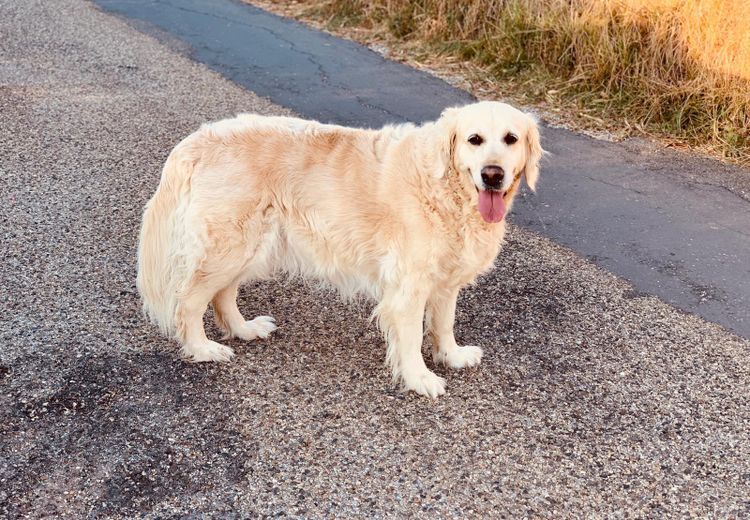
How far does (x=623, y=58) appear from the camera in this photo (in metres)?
7.68

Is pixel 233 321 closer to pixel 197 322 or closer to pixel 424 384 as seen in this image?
pixel 197 322

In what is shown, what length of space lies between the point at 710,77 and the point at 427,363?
15.4 feet

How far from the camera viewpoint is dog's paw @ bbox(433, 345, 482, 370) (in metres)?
3.99

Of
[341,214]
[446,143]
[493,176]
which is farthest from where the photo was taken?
[341,214]

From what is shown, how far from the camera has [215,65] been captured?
9195 millimetres

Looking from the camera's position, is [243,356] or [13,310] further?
[13,310]

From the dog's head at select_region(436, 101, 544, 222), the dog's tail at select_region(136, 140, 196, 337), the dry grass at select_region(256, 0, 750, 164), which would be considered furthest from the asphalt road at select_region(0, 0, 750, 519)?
the dry grass at select_region(256, 0, 750, 164)

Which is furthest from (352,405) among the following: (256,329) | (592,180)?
(592,180)

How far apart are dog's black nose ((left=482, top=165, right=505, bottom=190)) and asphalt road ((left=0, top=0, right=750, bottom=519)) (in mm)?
1035

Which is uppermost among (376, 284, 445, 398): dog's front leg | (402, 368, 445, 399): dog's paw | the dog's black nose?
the dog's black nose

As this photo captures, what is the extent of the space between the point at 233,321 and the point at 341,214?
3.03 feet

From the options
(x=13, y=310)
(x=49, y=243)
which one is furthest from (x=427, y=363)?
(x=49, y=243)

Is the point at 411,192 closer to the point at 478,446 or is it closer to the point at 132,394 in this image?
the point at 478,446

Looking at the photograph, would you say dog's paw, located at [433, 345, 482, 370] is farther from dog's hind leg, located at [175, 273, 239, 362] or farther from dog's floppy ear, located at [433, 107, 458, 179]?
dog's hind leg, located at [175, 273, 239, 362]
